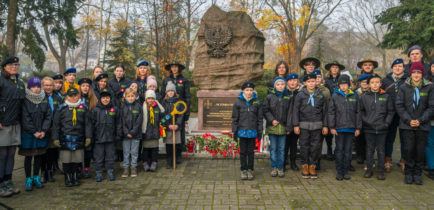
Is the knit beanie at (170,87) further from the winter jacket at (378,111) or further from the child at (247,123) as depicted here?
the winter jacket at (378,111)

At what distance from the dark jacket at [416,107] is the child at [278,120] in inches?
72.8

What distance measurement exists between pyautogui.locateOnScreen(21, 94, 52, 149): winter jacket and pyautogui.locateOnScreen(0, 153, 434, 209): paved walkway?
0.73m

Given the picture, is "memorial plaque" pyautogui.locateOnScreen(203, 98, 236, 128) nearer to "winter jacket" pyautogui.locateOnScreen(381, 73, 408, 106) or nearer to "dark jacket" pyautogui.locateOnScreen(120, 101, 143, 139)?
"dark jacket" pyautogui.locateOnScreen(120, 101, 143, 139)

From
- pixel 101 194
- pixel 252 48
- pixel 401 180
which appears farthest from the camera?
pixel 252 48

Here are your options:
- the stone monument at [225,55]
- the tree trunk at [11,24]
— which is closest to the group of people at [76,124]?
the stone monument at [225,55]

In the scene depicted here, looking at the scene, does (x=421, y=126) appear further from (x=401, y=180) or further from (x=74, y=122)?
(x=74, y=122)

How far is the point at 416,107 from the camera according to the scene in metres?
4.45

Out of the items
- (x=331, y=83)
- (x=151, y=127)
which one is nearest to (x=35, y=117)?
(x=151, y=127)

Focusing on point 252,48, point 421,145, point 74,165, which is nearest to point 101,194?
point 74,165

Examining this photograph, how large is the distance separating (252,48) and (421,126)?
151 inches

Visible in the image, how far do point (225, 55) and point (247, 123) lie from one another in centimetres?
278

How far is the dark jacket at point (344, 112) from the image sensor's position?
14.9ft

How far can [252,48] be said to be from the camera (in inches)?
268

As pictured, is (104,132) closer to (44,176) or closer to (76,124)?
(76,124)
